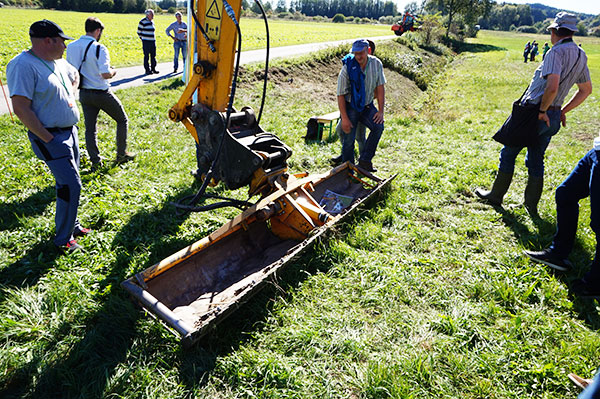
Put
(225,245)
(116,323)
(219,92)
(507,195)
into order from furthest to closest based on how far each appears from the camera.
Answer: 1. (507,195)
2. (219,92)
3. (225,245)
4. (116,323)

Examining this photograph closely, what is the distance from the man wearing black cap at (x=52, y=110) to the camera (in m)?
3.56

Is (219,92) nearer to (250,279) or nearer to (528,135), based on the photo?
(250,279)

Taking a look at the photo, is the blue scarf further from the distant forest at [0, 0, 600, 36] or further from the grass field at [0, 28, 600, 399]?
the distant forest at [0, 0, 600, 36]

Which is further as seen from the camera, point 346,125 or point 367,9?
point 367,9

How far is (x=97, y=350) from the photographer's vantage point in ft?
9.75

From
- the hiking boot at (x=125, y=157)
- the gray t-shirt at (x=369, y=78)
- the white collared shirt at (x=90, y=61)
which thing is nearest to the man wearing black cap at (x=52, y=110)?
the white collared shirt at (x=90, y=61)

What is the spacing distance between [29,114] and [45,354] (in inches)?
87.2

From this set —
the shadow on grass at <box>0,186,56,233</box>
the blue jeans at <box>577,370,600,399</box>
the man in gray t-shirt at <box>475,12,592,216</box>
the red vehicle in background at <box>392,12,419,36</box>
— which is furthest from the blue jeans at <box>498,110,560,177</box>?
the red vehicle in background at <box>392,12,419,36</box>

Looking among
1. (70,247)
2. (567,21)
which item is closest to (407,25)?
(567,21)

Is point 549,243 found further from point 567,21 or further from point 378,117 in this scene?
point 378,117

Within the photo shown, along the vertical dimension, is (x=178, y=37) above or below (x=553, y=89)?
above

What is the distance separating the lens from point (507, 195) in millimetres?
5965

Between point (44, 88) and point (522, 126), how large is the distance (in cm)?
557

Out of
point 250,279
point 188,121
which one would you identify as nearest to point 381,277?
point 250,279
